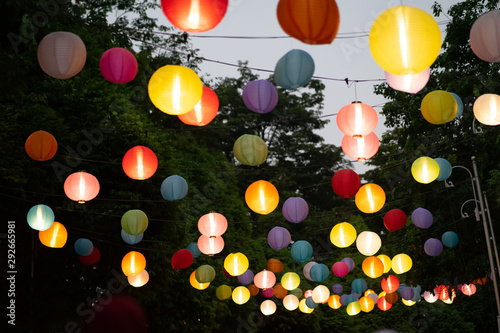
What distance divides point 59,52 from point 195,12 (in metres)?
2.05

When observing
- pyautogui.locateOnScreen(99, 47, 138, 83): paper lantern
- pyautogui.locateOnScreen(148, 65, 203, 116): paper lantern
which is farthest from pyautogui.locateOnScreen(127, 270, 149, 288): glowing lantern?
pyautogui.locateOnScreen(148, 65, 203, 116): paper lantern

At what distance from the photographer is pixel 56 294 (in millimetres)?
11625

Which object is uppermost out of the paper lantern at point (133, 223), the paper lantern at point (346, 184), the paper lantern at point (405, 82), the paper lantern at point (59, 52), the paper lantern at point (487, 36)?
the paper lantern at point (59, 52)

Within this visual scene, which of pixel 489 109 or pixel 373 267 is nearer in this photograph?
pixel 489 109

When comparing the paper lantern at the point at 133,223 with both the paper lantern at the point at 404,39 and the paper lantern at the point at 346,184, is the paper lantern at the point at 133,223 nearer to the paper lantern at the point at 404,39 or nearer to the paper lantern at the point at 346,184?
the paper lantern at the point at 346,184

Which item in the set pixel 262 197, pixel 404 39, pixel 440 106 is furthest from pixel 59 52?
pixel 440 106

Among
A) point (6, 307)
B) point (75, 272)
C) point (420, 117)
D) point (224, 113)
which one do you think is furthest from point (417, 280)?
point (224, 113)

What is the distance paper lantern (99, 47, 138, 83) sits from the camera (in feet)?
20.8

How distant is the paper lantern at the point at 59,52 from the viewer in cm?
568

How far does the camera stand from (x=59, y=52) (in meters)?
5.68

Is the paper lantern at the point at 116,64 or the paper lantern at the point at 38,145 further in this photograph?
the paper lantern at the point at 38,145

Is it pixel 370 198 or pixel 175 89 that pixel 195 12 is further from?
pixel 370 198

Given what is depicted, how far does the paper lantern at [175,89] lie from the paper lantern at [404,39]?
1776 millimetres

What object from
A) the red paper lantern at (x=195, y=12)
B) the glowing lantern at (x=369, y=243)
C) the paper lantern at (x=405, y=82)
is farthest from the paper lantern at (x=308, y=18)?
the glowing lantern at (x=369, y=243)
